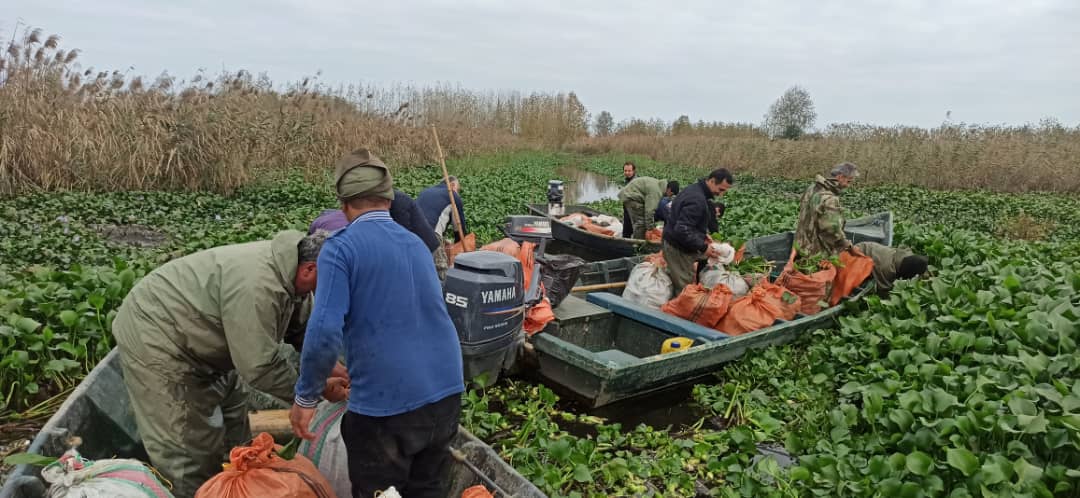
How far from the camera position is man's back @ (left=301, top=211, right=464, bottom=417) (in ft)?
7.30

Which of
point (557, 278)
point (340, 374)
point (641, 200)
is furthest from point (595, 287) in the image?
point (340, 374)

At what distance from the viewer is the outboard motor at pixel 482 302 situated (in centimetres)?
406

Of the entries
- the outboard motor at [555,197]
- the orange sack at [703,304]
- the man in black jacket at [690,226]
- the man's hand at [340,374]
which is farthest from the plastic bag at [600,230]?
the man's hand at [340,374]

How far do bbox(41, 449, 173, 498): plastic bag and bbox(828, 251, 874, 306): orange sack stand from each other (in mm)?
5891

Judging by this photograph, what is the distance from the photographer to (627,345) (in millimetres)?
5898

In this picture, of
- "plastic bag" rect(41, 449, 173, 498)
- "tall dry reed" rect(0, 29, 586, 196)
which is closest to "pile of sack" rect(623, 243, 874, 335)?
"plastic bag" rect(41, 449, 173, 498)

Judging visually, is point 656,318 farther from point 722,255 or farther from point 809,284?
point 809,284

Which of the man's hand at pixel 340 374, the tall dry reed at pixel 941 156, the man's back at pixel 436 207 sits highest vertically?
the tall dry reed at pixel 941 156

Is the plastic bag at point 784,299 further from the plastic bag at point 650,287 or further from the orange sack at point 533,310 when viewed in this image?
the orange sack at point 533,310

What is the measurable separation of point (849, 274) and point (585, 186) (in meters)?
18.2

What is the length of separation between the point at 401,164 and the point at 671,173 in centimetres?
1176

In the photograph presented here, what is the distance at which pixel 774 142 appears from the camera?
24.0m

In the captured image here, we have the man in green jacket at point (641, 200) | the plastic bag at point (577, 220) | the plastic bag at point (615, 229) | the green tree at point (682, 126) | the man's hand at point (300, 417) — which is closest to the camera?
the man's hand at point (300, 417)

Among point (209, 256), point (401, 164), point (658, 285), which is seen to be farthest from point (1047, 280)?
point (401, 164)
